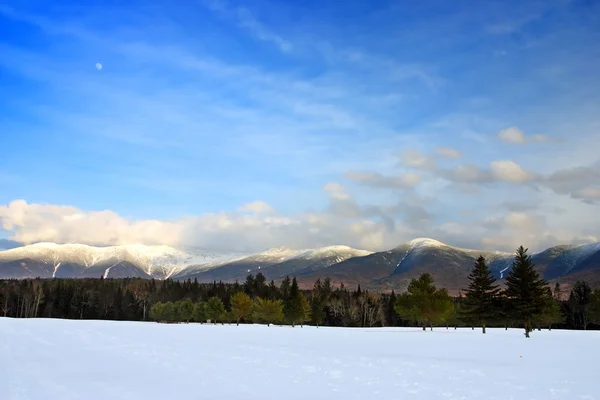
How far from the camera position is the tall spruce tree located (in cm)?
8419

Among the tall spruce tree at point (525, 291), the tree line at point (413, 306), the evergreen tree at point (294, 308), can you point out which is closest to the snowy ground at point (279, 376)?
the tall spruce tree at point (525, 291)

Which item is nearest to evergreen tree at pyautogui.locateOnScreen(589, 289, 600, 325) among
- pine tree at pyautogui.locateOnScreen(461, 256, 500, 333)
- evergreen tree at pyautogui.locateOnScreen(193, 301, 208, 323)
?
pine tree at pyautogui.locateOnScreen(461, 256, 500, 333)

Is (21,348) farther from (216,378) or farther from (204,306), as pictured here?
(204,306)

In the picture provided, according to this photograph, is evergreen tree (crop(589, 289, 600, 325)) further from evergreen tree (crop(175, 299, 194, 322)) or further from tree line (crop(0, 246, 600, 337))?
evergreen tree (crop(175, 299, 194, 322))

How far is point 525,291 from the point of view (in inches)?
3398

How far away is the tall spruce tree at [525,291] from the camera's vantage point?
84188 millimetres

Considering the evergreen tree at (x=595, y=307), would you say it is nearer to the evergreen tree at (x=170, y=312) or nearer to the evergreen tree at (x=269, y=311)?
the evergreen tree at (x=269, y=311)

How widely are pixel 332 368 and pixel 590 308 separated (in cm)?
13673

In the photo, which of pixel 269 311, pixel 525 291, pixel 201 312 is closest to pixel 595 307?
pixel 525 291

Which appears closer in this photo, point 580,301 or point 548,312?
point 548,312

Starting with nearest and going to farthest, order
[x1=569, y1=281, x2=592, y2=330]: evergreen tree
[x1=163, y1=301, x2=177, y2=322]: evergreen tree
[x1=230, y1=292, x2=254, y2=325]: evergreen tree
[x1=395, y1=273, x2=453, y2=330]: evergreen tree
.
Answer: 1. [x1=395, y1=273, x2=453, y2=330]: evergreen tree
2. [x1=230, y1=292, x2=254, y2=325]: evergreen tree
3. [x1=569, y1=281, x2=592, y2=330]: evergreen tree
4. [x1=163, y1=301, x2=177, y2=322]: evergreen tree

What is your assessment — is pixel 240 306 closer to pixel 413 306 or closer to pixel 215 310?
pixel 215 310

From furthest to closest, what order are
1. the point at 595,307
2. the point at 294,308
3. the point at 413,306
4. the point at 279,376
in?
the point at 294,308
the point at 595,307
the point at 413,306
the point at 279,376

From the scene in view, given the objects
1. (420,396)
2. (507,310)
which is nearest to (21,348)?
(420,396)
